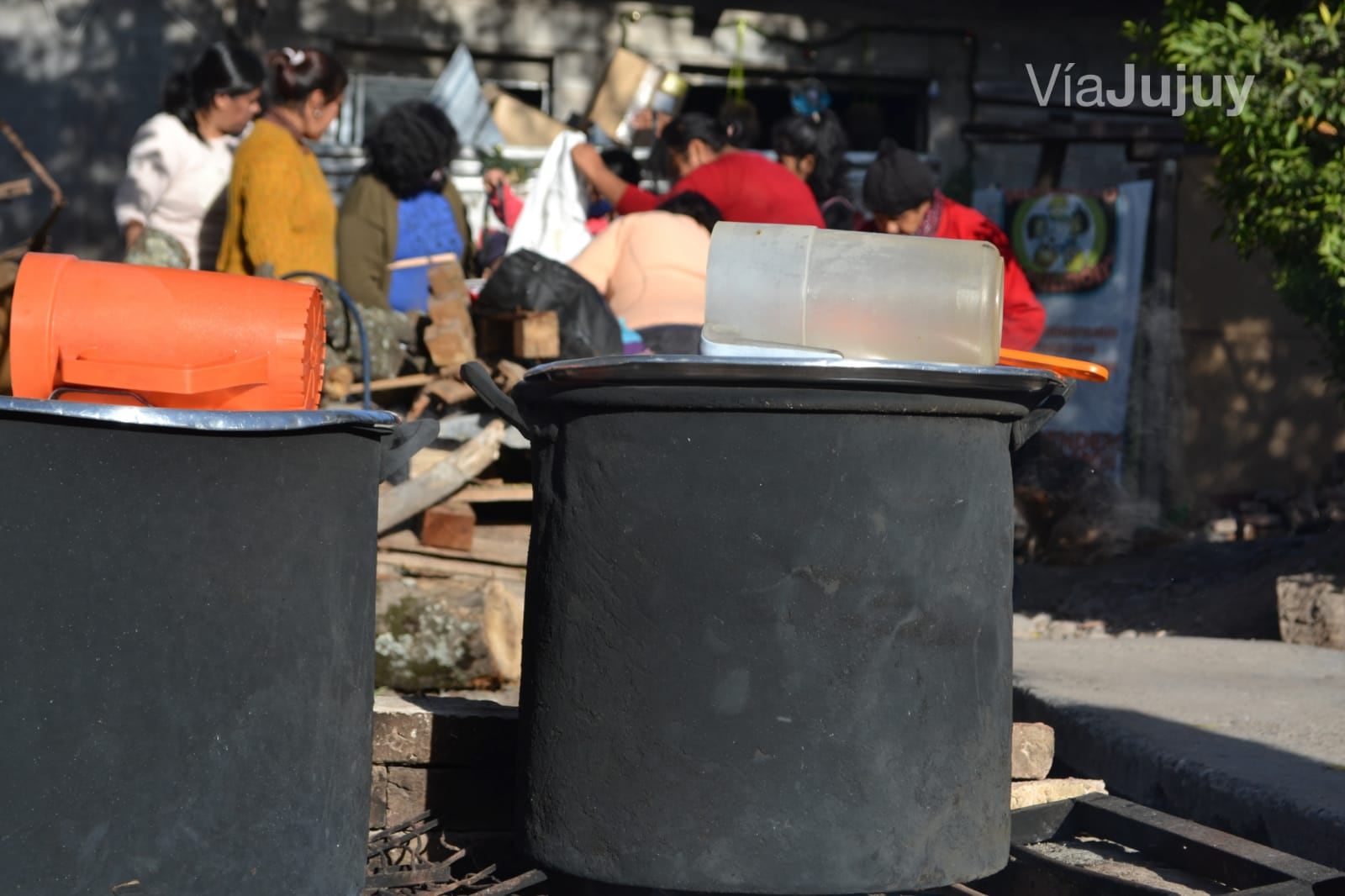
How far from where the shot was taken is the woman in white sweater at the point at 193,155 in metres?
5.70

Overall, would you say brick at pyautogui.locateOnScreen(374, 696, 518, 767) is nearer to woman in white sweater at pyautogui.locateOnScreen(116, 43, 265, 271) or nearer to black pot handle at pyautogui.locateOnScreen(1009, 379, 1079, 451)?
black pot handle at pyautogui.locateOnScreen(1009, 379, 1079, 451)

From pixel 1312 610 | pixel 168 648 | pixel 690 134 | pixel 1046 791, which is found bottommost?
pixel 1046 791

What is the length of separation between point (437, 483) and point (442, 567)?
31 centimetres

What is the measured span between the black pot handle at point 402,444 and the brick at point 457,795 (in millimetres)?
684

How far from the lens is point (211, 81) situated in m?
5.71

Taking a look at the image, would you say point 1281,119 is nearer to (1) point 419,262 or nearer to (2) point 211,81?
(1) point 419,262

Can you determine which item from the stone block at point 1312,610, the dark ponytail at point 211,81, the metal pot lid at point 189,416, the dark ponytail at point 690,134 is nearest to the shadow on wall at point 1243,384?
the dark ponytail at point 690,134

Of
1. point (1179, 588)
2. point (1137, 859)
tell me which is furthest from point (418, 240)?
point (1137, 859)

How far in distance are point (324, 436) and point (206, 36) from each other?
740 centimetres

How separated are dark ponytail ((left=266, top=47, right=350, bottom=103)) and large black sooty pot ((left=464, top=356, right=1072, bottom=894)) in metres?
3.83

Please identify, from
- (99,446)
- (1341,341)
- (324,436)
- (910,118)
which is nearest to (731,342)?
(324,436)

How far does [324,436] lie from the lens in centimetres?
230

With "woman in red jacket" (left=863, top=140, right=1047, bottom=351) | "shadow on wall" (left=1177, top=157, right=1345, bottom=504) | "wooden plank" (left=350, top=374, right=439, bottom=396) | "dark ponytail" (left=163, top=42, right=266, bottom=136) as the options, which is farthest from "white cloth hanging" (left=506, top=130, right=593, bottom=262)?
"shadow on wall" (left=1177, top=157, right=1345, bottom=504)

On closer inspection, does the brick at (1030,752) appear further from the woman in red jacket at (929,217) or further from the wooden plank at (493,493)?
the wooden plank at (493,493)
